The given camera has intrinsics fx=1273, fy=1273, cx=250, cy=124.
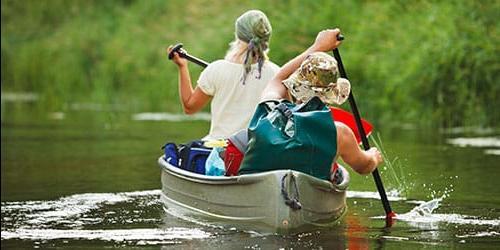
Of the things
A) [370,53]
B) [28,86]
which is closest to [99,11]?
[28,86]

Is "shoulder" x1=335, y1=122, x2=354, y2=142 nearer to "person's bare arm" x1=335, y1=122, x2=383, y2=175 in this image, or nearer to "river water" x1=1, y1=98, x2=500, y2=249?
"person's bare arm" x1=335, y1=122, x2=383, y2=175

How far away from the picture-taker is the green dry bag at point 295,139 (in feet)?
25.5

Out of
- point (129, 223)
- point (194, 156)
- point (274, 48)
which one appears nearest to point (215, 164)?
point (194, 156)

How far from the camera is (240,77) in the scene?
30.2ft

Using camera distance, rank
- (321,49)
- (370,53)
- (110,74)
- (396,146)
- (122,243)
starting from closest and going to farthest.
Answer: (122,243), (321,49), (396,146), (370,53), (110,74)

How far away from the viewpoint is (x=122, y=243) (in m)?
7.80

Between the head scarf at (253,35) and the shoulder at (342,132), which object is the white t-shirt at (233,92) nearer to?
the head scarf at (253,35)

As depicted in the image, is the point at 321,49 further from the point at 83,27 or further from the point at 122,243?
the point at 83,27

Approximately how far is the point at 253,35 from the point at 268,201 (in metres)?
1.65

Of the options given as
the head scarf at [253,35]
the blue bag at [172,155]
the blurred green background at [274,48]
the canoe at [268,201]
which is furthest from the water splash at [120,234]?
the blurred green background at [274,48]

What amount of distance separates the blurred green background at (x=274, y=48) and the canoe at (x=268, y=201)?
24.7ft

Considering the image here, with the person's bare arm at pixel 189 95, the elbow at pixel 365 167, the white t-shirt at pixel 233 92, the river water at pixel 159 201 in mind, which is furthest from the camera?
the person's bare arm at pixel 189 95

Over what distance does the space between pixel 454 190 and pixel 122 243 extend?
3.83 metres

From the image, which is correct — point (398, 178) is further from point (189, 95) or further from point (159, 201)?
point (189, 95)
